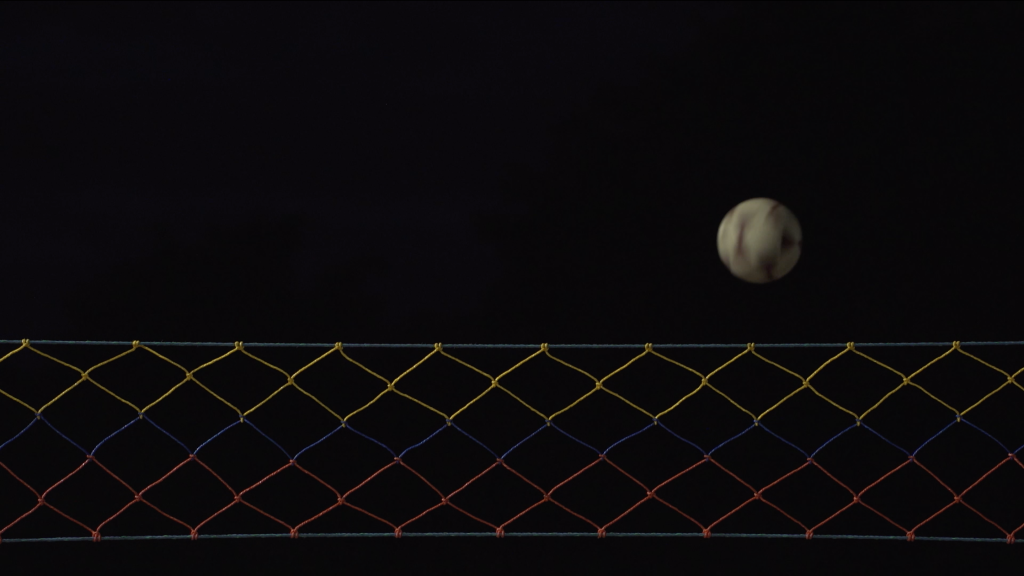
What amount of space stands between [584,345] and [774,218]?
0.48 meters

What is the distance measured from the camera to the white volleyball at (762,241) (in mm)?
1716

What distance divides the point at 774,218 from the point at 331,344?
91 centimetres

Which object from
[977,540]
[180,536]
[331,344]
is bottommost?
[977,540]

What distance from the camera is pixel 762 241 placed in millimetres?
1713

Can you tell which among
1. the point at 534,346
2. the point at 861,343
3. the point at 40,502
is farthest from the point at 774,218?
the point at 40,502

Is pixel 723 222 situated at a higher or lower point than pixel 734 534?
higher

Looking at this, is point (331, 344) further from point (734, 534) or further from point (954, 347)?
point (954, 347)

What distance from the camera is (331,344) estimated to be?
1.62 meters

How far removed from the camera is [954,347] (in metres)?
1.64

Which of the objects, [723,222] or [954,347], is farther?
[723,222]

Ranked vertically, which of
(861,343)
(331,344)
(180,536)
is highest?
(331,344)

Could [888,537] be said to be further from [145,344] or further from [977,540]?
[145,344]

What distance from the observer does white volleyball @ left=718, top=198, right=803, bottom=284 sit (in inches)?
67.6

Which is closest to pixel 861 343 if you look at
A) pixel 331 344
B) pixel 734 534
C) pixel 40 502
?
pixel 734 534
